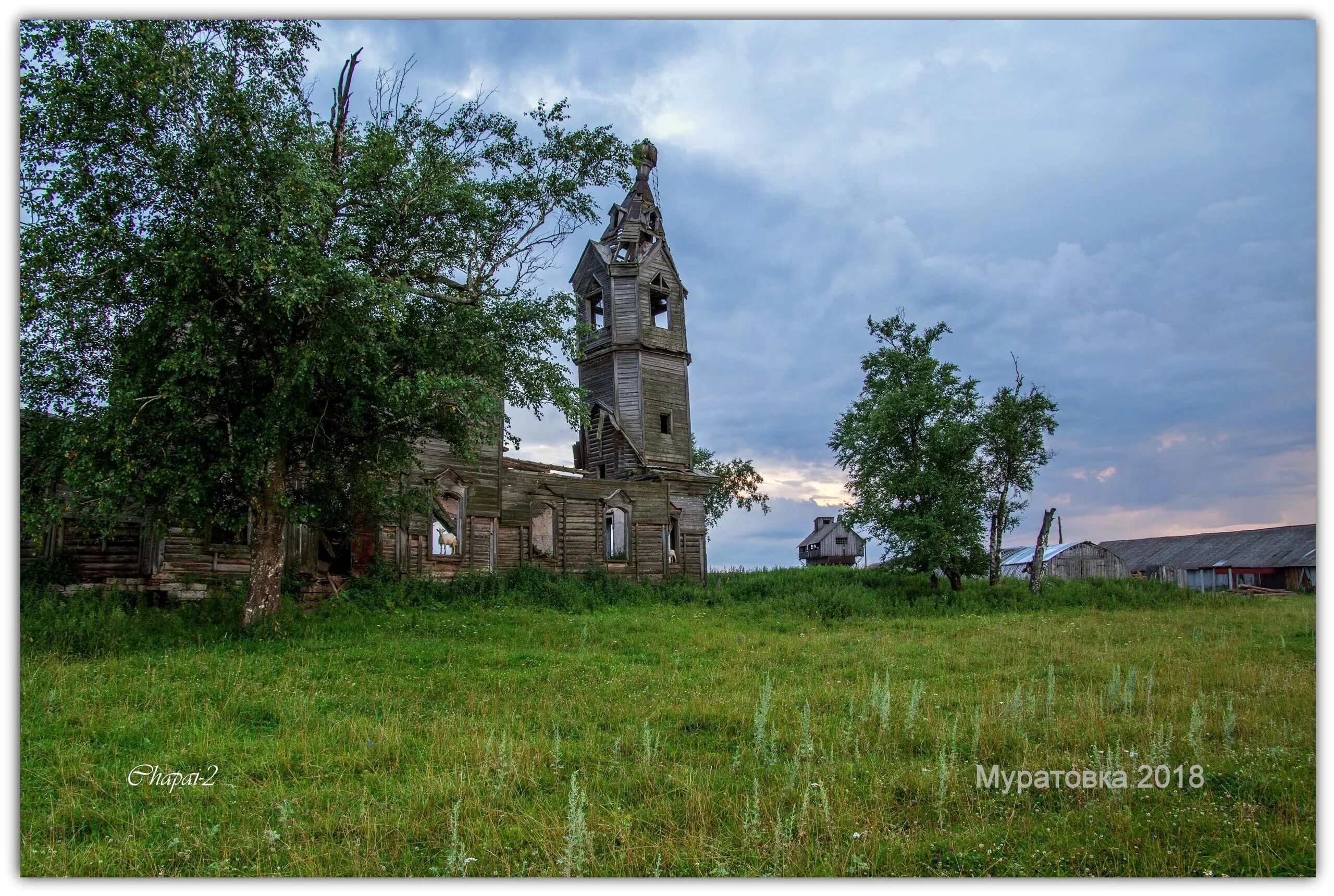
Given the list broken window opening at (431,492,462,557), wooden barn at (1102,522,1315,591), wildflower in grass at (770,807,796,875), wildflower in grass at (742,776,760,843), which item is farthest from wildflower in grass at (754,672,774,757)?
wooden barn at (1102,522,1315,591)

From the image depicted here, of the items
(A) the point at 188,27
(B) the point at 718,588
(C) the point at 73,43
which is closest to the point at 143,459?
(C) the point at 73,43

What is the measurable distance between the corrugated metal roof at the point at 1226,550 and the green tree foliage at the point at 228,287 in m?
47.0

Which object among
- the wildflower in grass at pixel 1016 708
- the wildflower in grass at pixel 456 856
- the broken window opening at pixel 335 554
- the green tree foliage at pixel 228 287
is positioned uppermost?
the green tree foliage at pixel 228 287

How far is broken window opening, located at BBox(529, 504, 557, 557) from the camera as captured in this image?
2870 centimetres

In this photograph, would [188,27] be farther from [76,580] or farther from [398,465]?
[76,580]

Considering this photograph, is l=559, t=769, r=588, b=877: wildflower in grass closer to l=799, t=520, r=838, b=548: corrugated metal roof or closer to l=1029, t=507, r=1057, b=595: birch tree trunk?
l=1029, t=507, r=1057, b=595: birch tree trunk

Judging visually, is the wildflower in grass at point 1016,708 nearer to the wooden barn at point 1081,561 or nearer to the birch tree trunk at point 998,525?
the birch tree trunk at point 998,525

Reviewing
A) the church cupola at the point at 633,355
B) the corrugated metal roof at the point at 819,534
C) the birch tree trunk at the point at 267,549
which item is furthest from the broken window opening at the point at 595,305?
the corrugated metal roof at the point at 819,534

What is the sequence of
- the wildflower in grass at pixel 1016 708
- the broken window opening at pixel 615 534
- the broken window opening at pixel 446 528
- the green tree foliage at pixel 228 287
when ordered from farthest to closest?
the broken window opening at pixel 615 534, the broken window opening at pixel 446 528, the green tree foliage at pixel 228 287, the wildflower in grass at pixel 1016 708

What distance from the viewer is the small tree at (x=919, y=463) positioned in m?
29.6

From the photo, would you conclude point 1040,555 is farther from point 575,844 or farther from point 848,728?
point 575,844

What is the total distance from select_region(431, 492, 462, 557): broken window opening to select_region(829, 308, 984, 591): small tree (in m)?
15.7

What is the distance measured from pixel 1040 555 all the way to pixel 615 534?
18676 millimetres

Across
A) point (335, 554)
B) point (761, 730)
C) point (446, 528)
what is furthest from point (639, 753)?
point (446, 528)
